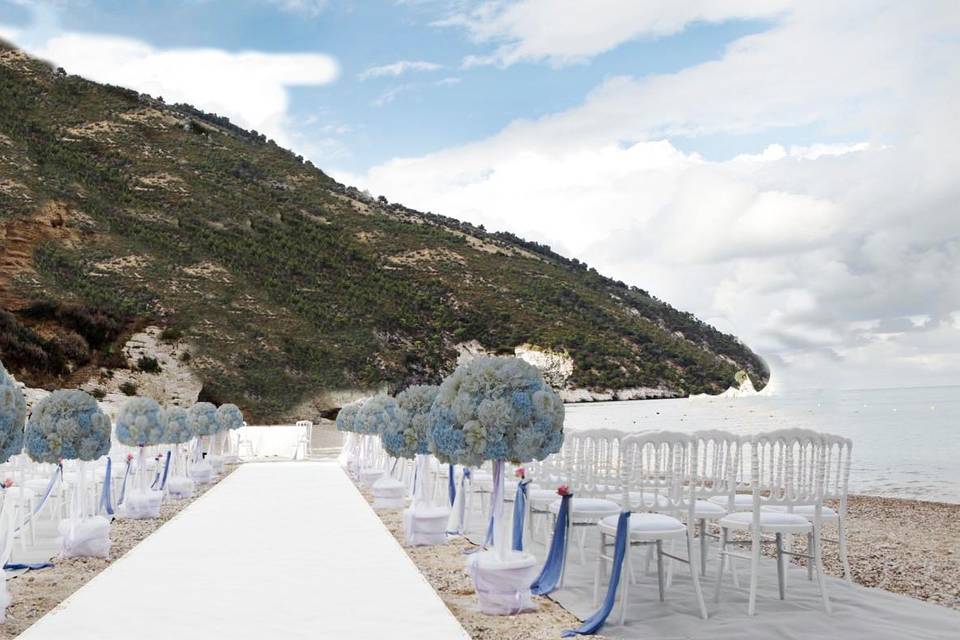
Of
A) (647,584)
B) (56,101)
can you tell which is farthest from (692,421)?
(647,584)

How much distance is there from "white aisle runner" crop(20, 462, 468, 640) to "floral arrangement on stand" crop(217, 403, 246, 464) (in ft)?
23.8

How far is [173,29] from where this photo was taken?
3959 cm

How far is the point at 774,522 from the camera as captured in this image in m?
4.70

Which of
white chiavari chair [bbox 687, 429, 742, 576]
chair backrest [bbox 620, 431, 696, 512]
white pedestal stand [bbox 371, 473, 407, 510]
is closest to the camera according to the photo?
chair backrest [bbox 620, 431, 696, 512]

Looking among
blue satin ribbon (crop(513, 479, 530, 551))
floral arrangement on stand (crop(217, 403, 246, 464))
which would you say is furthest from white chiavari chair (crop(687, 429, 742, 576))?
floral arrangement on stand (crop(217, 403, 246, 464))

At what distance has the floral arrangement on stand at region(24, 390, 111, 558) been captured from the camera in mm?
6637

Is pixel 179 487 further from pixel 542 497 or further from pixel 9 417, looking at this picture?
pixel 9 417

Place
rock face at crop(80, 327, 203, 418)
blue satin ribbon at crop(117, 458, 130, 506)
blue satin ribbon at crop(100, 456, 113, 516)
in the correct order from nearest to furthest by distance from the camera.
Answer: blue satin ribbon at crop(100, 456, 113, 516) → blue satin ribbon at crop(117, 458, 130, 506) → rock face at crop(80, 327, 203, 418)

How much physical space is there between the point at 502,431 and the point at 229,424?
13460mm

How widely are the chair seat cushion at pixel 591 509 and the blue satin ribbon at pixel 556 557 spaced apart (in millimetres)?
359

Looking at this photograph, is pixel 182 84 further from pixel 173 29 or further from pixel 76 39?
pixel 173 29

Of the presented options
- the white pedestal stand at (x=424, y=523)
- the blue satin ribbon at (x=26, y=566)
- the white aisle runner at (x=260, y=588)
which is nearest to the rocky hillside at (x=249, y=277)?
the white aisle runner at (x=260, y=588)

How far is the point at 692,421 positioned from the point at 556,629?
4418 centimetres

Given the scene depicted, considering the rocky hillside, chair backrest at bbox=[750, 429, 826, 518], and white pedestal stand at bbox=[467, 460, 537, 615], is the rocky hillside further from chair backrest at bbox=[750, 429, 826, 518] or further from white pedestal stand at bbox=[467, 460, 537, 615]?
chair backrest at bbox=[750, 429, 826, 518]
